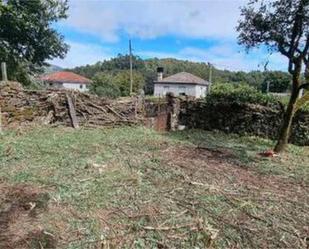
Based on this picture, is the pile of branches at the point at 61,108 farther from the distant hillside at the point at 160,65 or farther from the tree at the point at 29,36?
the distant hillside at the point at 160,65

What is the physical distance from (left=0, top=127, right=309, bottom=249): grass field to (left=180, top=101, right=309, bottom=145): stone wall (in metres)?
2.76

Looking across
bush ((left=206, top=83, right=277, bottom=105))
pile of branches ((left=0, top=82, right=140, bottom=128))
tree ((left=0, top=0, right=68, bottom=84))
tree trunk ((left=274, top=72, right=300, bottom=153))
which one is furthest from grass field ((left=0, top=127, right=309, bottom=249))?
tree ((left=0, top=0, right=68, bottom=84))

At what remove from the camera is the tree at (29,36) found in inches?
509

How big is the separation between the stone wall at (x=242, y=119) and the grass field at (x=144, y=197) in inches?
109

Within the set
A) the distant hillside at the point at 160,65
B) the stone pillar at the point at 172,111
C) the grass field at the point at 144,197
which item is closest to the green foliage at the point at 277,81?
the distant hillside at the point at 160,65

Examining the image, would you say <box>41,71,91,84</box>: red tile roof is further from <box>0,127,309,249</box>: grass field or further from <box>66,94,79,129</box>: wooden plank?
<box>0,127,309,249</box>: grass field

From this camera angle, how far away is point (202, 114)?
10289 millimetres

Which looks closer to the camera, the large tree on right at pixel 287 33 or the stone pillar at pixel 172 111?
the large tree on right at pixel 287 33

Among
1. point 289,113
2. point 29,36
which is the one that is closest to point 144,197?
point 289,113

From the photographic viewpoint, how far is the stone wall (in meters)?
8.71

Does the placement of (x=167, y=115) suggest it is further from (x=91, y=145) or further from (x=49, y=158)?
Answer: (x=49, y=158)

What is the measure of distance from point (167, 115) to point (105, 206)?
6.65m

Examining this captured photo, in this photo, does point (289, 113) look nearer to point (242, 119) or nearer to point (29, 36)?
point (242, 119)

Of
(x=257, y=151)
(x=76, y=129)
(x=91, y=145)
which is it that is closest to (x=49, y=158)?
(x=91, y=145)
